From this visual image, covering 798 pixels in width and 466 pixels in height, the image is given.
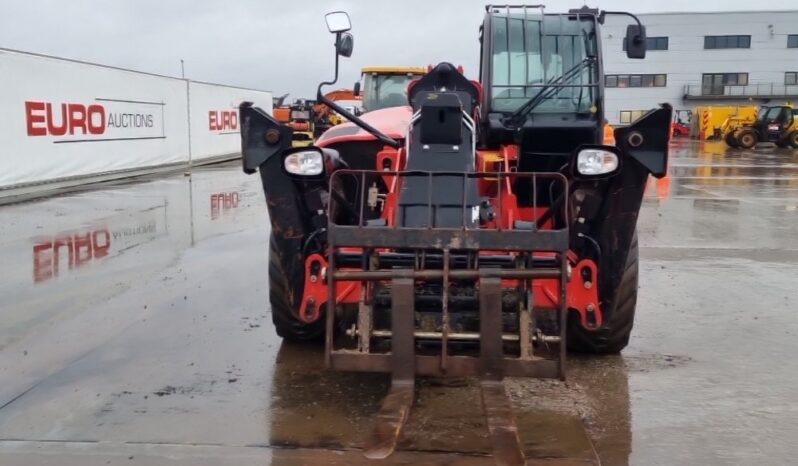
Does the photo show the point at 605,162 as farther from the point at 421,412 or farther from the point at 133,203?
the point at 133,203

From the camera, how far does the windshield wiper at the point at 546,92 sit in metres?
5.49

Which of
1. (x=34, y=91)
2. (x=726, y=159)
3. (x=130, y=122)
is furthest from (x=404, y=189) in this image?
(x=726, y=159)

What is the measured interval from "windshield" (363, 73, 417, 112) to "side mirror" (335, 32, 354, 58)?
9.81m

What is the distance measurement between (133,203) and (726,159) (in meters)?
23.0

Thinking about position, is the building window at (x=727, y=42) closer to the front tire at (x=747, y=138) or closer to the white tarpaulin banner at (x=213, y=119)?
the front tire at (x=747, y=138)

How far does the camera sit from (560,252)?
12.1ft

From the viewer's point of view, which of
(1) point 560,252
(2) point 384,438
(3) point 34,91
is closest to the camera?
(2) point 384,438

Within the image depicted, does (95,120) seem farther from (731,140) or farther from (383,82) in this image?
(731,140)

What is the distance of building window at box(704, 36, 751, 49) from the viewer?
58.3m

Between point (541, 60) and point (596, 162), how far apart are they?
74.5 inches

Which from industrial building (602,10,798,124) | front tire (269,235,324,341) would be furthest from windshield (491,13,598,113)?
industrial building (602,10,798,124)

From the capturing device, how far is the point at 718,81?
58562 mm

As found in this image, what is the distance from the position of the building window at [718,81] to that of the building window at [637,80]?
303cm

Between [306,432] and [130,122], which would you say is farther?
[130,122]
